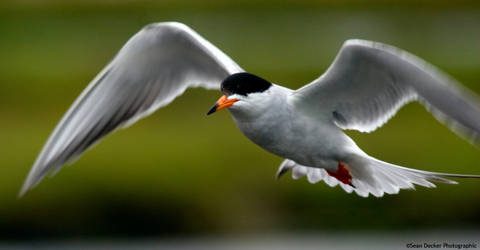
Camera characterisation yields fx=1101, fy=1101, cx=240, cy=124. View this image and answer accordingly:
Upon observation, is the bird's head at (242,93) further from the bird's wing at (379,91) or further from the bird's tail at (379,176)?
the bird's tail at (379,176)

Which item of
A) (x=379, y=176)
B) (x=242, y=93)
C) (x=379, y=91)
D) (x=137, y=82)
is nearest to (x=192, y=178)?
(x=137, y=82)

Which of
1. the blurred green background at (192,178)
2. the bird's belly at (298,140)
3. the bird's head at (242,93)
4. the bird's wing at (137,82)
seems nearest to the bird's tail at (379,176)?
the bird's belly at (298,140)

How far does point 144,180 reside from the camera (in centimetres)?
859

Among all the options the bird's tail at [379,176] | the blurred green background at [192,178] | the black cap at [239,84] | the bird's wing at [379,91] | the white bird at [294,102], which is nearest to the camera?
the bird's wing at [379,91]

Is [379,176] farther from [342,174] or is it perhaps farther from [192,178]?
[192,178]

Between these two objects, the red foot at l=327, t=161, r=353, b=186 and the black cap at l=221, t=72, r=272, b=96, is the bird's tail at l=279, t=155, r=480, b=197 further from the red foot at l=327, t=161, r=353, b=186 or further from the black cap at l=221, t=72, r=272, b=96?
the black cap at l=221, t=72, r=272, b=96

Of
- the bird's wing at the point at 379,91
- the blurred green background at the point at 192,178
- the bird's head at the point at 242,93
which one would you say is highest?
the bird's wing at the point at 379,91

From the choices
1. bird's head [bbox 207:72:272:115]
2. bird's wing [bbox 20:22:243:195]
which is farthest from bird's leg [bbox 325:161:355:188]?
bird's wing [bbox 20:22:243:195]

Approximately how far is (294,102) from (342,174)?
1.54ft

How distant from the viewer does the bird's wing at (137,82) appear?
5.11 meters

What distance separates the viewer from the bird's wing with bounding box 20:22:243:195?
511 cm

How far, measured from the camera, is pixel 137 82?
5.41 metres

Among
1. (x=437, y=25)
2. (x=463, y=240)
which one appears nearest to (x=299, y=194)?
(x=463, y=240)

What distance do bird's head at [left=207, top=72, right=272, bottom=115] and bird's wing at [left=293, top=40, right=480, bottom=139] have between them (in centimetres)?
20
